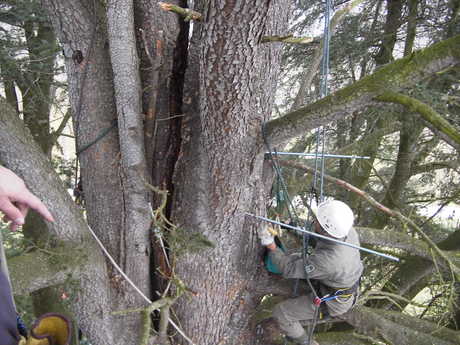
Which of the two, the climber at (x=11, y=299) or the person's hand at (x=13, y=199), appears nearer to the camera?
the climber at (x=11, y=299)

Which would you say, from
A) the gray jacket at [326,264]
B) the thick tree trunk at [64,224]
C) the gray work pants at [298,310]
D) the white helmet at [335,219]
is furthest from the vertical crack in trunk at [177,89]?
the gray work pants at [298,310]

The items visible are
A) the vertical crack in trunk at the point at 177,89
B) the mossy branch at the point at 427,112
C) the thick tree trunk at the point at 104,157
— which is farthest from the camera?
the vertical crack in trunk at the point at 177,89

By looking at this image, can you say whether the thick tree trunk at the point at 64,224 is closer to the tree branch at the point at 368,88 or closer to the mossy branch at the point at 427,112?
the tree branch at the point at 368,88

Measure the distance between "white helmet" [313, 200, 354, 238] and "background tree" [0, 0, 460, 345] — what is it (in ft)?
0.97

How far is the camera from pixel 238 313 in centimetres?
297

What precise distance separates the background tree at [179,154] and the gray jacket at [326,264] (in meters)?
0.23

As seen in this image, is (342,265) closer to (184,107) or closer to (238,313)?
(238,313)

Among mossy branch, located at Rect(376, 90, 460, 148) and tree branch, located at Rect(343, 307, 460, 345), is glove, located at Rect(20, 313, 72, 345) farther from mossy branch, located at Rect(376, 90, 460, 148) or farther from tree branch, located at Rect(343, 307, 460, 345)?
tree branch, located at Rect(343, 307, 460, 345)

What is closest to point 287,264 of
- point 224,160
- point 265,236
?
point 265,236

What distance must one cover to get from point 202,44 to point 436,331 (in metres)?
2.97

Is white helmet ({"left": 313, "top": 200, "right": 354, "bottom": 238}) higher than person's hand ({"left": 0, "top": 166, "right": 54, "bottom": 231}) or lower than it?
lower

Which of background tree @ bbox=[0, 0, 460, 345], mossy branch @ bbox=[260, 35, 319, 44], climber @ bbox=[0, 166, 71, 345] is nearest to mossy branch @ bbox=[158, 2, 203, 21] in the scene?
background tree @ bbox=[0, 0, 460, 345]

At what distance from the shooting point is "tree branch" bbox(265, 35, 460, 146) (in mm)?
1634

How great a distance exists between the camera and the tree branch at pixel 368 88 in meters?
1.63
